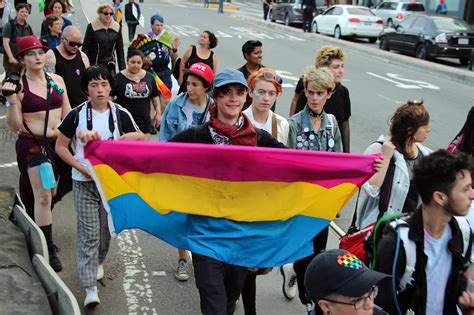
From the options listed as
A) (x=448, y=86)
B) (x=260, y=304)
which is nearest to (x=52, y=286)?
(x=260, y=304)

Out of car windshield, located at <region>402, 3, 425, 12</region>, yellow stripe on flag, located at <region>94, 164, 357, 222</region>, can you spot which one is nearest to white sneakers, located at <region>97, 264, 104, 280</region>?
yellow stripe on flag, located at <region>94, 164, 357, 222</region>

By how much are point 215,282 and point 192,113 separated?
207 cm

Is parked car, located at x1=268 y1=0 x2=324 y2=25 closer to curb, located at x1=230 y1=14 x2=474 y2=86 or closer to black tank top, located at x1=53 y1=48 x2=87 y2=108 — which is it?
curb, located at x1=230 y1=14 x2=474 y2=86

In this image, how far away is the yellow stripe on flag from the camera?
4.08 m

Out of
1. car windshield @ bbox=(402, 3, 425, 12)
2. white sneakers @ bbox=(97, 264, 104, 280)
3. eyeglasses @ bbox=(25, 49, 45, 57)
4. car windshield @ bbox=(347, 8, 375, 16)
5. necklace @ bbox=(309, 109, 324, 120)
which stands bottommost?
white sneakers @ bbox=(97, 264, 104, 280)

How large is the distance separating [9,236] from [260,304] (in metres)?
2.12

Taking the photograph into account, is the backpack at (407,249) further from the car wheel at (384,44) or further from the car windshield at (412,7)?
the car windshield at (412,7)

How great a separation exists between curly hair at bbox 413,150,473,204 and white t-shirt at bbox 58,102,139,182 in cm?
261

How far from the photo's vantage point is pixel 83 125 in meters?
4.87

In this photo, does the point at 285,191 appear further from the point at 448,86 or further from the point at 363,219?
the point at 448,86

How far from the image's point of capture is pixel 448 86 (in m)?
17.4

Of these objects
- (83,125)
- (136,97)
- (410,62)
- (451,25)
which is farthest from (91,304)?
(451,25)

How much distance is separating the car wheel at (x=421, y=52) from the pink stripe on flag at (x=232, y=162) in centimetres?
1934

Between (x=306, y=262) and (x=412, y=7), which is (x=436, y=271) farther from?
(x=412, y=7)
